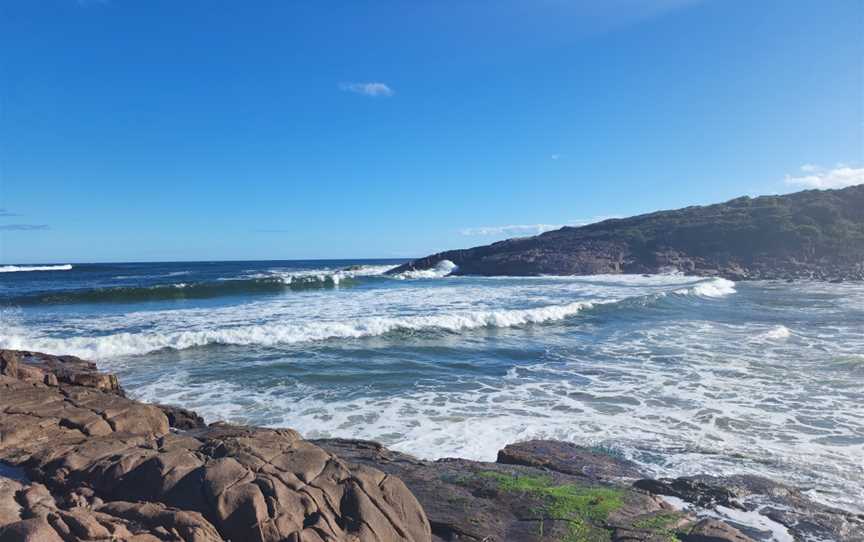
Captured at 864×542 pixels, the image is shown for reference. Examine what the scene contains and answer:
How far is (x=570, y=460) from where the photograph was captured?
681 centimetres

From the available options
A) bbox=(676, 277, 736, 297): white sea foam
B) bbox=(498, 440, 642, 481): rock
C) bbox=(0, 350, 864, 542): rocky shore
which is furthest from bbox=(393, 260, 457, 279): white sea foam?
bbox=(0, 350, 864, 542): rocky shore

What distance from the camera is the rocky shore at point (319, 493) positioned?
374cm

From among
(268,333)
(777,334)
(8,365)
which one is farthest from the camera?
(268,333)

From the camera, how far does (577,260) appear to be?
52906 millimetres

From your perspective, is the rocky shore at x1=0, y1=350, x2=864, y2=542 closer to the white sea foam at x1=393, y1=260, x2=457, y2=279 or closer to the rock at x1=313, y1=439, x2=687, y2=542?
the rock at x1=313, y1=439, x2=687, y2=542

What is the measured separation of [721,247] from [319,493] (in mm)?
57817

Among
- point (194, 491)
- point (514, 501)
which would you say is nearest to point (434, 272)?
point (514, 501)

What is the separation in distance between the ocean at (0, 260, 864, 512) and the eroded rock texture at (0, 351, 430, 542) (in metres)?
3.13

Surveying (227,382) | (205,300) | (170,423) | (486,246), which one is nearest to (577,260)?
(486,246)

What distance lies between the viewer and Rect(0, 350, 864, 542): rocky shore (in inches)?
147

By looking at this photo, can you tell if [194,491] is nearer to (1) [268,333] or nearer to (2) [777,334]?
(1) [268,333]

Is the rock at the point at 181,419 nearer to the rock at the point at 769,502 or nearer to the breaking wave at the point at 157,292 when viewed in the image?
the rock at the point at 769,502

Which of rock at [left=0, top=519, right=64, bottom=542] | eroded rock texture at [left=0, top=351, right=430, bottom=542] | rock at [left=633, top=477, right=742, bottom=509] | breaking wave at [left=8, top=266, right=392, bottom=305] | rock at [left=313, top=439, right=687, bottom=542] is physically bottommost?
rock at [left=633, top=477, right=742, bottom=509]

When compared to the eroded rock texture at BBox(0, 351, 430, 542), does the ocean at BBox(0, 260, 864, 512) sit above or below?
below
